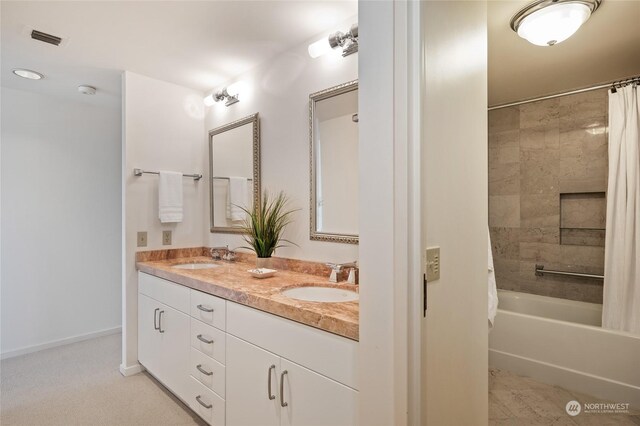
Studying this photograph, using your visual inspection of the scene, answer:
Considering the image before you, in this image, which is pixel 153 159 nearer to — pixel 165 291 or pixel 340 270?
pixel 165 291

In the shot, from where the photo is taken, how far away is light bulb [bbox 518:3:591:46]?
1552 millimetres

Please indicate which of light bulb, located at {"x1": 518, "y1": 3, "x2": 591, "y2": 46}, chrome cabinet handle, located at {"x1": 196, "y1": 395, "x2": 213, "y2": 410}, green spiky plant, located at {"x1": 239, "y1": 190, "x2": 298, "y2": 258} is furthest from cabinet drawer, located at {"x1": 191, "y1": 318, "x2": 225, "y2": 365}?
light bulb, located at {"x1": 518, "y1": 3, "x2": 591, "y2": 46}

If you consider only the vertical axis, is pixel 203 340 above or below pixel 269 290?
below

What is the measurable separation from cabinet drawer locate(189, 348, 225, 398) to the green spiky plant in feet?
2.16

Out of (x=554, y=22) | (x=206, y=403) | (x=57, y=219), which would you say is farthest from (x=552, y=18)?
(x=57, y=219)

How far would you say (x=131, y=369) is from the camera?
247cm

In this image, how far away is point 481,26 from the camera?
4.40 ft

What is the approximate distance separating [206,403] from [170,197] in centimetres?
155

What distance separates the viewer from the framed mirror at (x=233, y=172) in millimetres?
2432

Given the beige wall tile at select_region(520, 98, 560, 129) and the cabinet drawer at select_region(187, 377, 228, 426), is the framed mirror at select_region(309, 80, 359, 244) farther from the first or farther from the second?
the beige wall tile at select_region(520, 98, 560, 129)

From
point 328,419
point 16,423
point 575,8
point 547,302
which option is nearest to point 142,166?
point 16,423

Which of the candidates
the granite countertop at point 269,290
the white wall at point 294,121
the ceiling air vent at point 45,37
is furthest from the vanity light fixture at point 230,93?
the granite countertop at point 269,290

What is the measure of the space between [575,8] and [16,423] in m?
3.68

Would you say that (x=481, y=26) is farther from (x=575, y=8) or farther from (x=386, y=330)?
(x=386, y=330)
